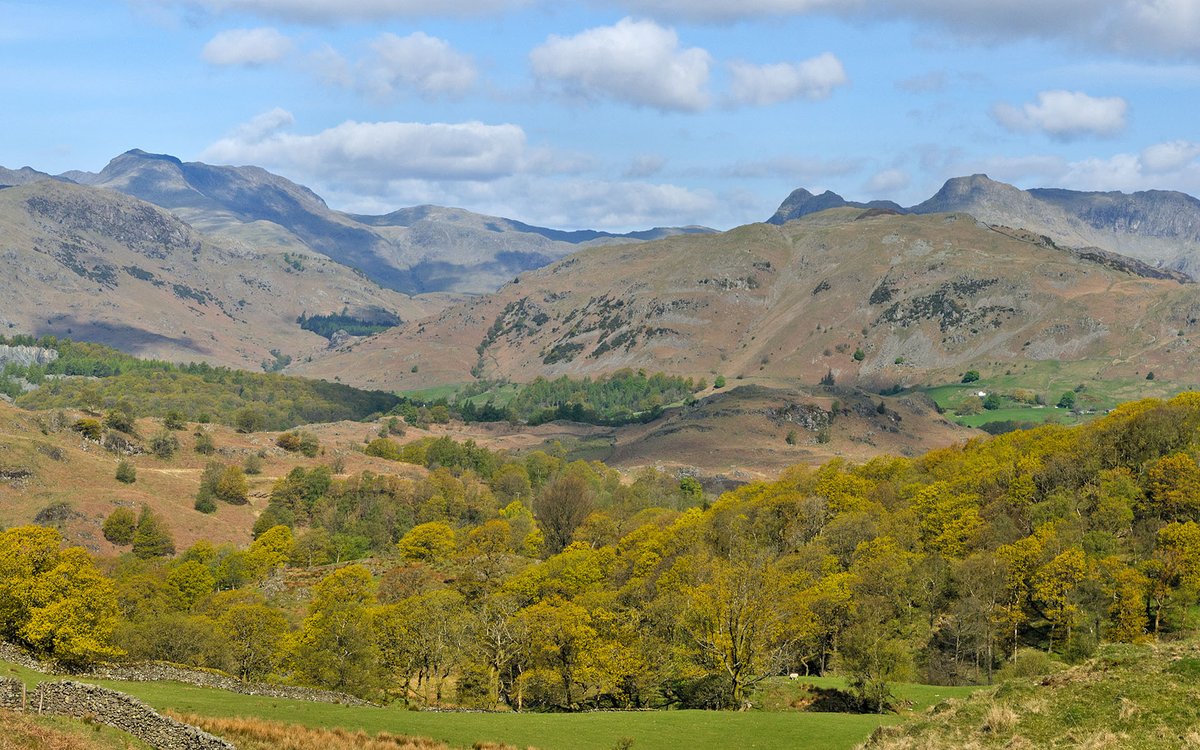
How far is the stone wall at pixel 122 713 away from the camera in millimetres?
Result: 36156

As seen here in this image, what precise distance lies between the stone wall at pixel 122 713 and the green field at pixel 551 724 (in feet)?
12.8

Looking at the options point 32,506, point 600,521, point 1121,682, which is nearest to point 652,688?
point 1121,682

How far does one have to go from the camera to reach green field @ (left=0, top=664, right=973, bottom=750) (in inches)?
1754

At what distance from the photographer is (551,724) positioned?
162ft

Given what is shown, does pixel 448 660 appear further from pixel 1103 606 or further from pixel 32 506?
pixel 32 506

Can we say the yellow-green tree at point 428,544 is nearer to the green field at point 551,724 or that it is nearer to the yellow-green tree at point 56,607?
the yellow-green tree at point 56,607

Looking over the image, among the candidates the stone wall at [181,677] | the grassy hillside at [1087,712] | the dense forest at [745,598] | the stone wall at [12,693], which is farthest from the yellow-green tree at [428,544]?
the grassy hillside at [1087,712]

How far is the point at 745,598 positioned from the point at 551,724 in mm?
19415

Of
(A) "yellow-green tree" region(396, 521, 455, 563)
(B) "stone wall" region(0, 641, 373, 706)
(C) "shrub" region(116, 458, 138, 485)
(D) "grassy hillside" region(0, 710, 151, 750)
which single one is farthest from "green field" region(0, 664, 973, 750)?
(C) "shrub" region(116, 458, 138, 485)

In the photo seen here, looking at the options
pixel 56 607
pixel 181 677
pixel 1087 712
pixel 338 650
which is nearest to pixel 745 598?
pixel 338 650

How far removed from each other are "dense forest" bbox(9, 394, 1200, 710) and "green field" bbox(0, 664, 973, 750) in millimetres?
11157

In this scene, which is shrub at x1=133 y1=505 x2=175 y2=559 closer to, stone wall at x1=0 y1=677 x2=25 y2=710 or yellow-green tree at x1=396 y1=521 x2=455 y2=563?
yellow-green tree at x1=396 y1=521 x2=455 y2=563

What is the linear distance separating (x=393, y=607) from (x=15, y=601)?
29328 millimetres

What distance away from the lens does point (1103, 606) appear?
73375 mm
